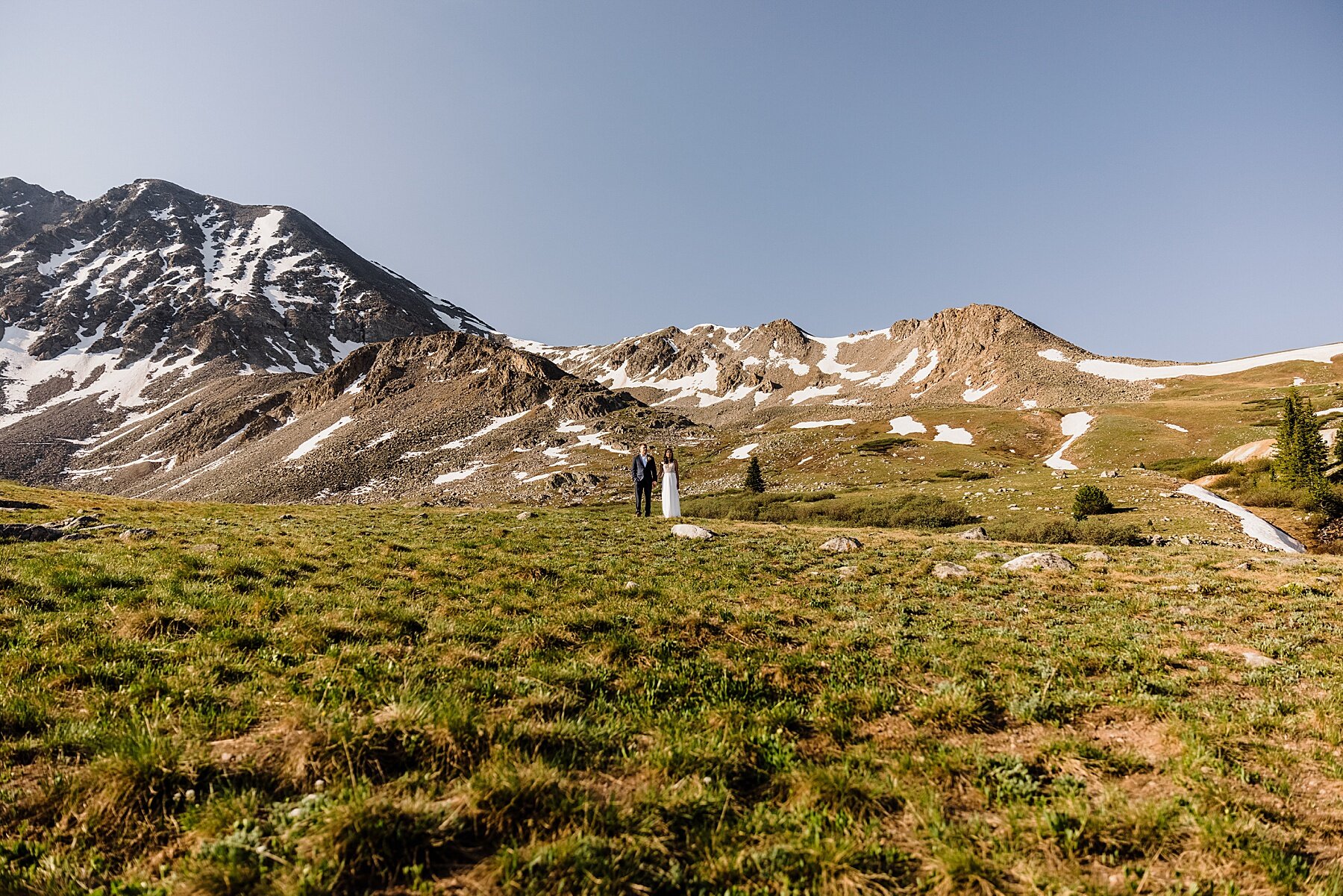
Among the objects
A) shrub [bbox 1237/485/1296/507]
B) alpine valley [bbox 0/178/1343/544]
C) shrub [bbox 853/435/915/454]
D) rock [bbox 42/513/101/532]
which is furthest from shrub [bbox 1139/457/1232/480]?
rock [bbox 42/513/101/532]

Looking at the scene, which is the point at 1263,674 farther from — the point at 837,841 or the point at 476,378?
the point at 476,378

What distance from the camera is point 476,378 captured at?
578ft

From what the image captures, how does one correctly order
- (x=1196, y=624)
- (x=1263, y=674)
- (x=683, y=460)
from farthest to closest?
1. (x=683, y=460)
2. (x=1196, y=624)
3. (x=1263, y=674)

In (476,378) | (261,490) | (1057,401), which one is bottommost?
(261,490)

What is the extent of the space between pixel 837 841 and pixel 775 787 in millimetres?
1070

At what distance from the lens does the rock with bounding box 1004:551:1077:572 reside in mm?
18406

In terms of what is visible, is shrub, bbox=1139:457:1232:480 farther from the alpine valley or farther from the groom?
the groom

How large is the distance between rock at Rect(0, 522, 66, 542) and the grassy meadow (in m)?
4.69

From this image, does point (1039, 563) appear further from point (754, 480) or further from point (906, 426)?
point (906, 426)

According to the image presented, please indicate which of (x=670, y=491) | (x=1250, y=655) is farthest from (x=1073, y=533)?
(x=1250, y=655)

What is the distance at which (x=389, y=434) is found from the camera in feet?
489

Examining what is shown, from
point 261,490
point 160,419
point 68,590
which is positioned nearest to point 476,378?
point 261,490

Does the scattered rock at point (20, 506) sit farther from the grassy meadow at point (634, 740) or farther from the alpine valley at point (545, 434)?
the alpine valley at point (545, 434)

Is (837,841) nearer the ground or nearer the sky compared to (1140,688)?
nearer the sky
